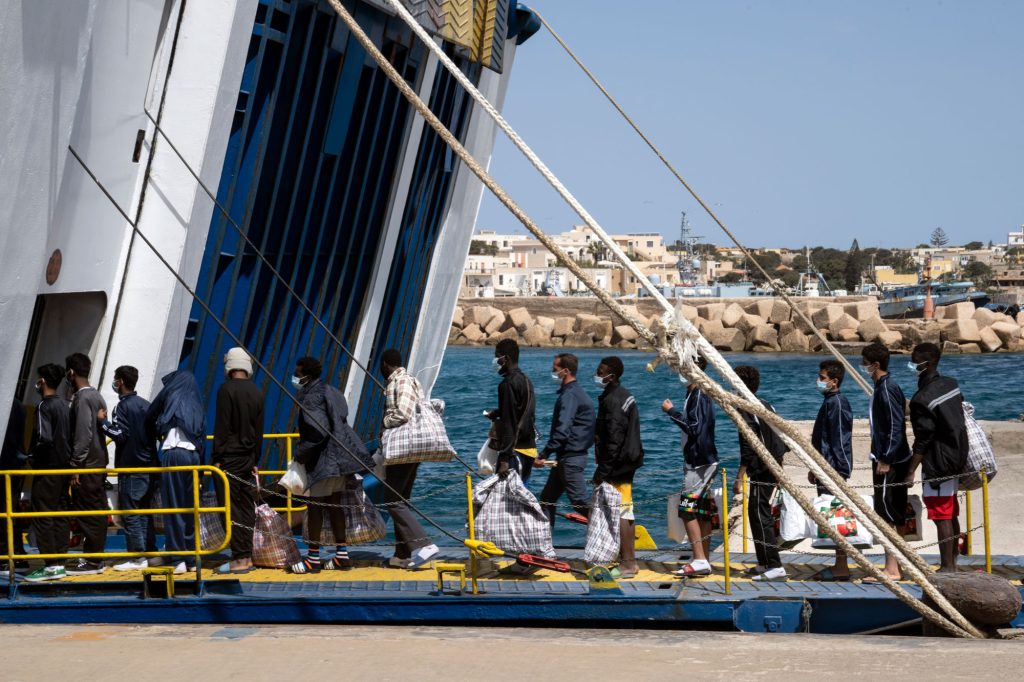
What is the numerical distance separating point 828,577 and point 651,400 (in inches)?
1459

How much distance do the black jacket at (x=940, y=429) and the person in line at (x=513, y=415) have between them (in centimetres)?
273

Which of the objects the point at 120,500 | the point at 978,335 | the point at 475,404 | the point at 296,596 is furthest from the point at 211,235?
the point at 978,335

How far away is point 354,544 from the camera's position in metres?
9.82

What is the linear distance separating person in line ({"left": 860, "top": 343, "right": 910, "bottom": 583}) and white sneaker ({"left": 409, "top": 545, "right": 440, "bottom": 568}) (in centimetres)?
320

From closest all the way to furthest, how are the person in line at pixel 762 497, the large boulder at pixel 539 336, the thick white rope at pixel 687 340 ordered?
the thick white rope at pixel 687 340
the person in line at pixel 762 497
the large boulder at pixel 539 336

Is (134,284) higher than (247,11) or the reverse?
the reverse

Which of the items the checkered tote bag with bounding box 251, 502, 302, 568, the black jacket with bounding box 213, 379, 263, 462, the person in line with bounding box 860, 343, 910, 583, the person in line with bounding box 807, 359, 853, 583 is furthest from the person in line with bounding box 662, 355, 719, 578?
the black jacket with bounding box 213, 379, 263, 462

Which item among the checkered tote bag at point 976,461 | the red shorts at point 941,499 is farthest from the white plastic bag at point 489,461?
the checkered tote bag at point 976,461

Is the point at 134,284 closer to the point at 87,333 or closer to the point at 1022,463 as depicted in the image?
the point at 87,333

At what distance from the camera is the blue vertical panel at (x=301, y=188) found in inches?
475

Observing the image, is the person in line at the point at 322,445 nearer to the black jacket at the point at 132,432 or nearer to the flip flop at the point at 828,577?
the black jacket at the point at 132,432

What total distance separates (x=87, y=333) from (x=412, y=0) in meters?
4.85

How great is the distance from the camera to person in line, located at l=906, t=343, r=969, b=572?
8.96 m

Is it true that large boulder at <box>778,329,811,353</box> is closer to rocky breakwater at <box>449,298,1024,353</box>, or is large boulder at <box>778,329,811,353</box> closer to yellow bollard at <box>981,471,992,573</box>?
rocky breakwater at <box>449,298,1024,353</box>
